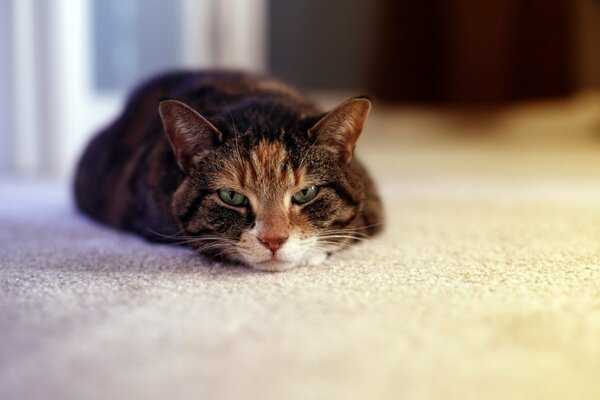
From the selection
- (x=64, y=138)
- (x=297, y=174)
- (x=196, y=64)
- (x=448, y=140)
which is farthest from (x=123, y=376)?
(x=448, y=140)

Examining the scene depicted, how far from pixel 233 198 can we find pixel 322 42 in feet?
10.2

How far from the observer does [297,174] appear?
1215 mm

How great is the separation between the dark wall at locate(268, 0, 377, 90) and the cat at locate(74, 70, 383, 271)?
2808 millimetres

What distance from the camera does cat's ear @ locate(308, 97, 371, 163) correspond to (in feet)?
4.05

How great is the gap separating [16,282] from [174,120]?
39cm

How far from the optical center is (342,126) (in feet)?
4.13

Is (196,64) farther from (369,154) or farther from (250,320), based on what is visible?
(250,320)

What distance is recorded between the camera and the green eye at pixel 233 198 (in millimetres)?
1212

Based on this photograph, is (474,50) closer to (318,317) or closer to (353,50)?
(353,50)

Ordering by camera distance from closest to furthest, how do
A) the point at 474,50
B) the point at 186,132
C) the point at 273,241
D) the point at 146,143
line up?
1. the point at 273,241
2. the point at 186,132
3. the point at 146,143
4. the point at 474,50

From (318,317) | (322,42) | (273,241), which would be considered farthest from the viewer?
(322,42)

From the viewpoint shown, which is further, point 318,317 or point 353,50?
point 353,50

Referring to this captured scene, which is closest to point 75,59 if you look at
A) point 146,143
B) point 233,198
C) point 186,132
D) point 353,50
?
point 146,143

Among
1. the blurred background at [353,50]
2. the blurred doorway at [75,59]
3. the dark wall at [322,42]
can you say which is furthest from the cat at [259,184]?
the dark wall at [322,42]
